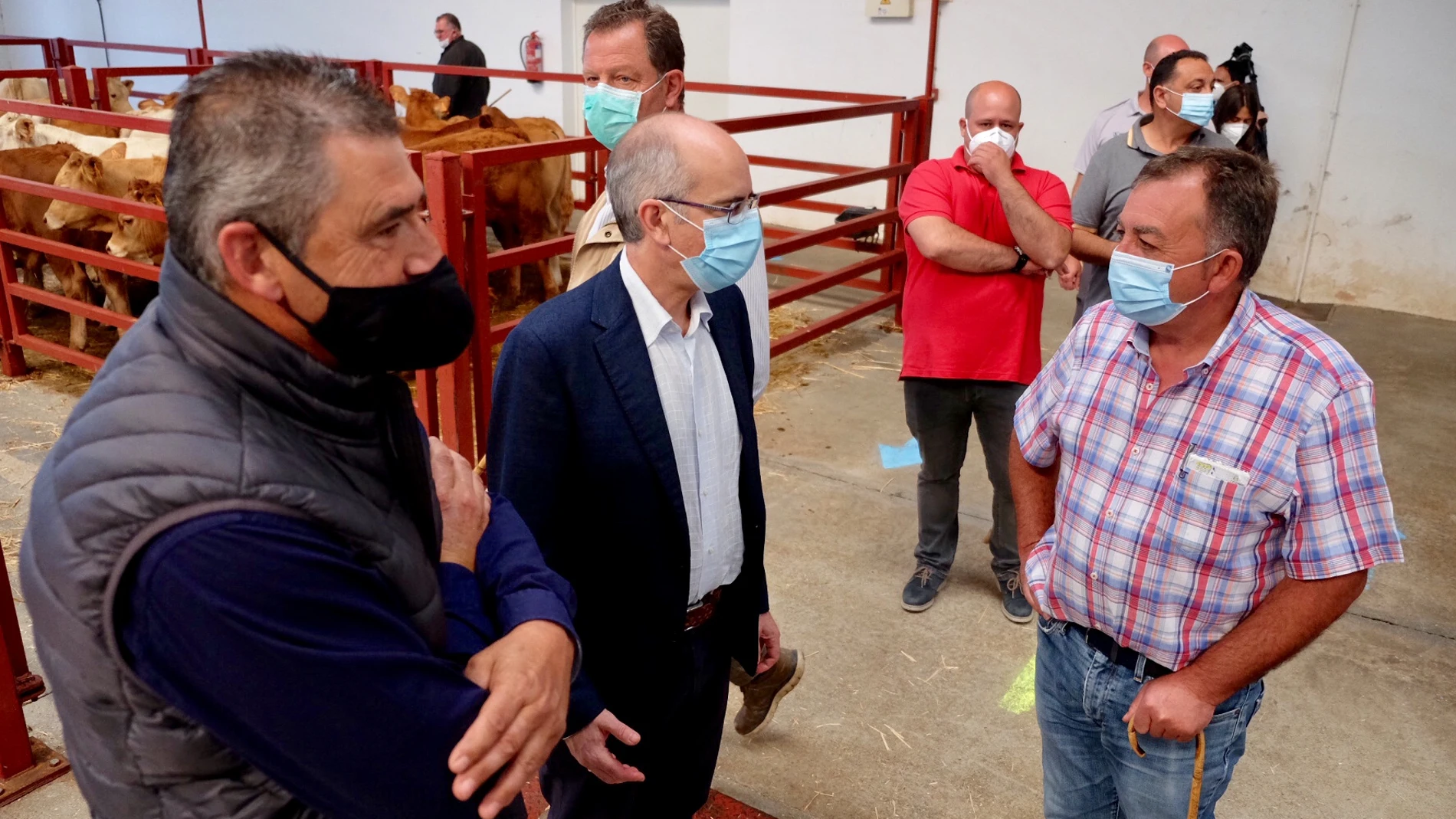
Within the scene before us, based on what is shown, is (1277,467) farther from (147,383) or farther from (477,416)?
(477,416)

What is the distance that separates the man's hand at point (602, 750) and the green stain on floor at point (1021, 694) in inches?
72.5

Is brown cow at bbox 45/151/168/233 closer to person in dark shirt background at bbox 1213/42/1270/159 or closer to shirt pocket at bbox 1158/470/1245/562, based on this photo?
shirt pocket at bbox 1158/470/1245/562

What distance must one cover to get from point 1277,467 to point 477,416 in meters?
3.11

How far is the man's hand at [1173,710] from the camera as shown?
1904 mm

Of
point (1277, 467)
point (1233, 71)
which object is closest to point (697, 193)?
point (1277, 467)

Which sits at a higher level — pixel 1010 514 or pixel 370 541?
pixel 370 541

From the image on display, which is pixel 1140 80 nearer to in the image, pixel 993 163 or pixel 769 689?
pixel 993 163

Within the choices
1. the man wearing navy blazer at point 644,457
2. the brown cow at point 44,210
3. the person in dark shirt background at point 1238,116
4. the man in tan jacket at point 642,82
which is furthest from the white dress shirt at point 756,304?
the brown cow at point 44,210

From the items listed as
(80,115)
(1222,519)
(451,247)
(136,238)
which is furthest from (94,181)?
(1222,519)

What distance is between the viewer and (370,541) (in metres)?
1.17

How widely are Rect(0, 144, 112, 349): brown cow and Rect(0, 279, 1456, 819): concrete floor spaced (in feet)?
3.53

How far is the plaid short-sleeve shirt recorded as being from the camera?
5.85 feet

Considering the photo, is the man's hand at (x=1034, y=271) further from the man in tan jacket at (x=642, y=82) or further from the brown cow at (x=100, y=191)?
the brown cow at (x=100, y=191)

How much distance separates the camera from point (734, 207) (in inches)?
84.3
